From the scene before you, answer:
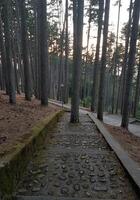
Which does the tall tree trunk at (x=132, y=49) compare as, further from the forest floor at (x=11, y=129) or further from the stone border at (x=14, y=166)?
the stone border at (x=14, y=166)

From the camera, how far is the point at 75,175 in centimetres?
615

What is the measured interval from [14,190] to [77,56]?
9320 millimetres


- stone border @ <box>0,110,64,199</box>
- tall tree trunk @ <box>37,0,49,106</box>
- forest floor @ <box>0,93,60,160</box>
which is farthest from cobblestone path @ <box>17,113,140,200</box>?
tall tree trunk @ <box>37,0,49,106</box>

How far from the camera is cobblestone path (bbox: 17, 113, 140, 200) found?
5.21 m

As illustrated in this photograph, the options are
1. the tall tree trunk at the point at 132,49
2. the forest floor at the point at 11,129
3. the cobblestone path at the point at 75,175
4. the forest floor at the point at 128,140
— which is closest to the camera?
the cobblestone path at the point at 75,175

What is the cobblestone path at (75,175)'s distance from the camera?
521 cm

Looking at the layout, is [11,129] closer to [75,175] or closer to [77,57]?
[75,175]

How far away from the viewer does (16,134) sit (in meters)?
7.95

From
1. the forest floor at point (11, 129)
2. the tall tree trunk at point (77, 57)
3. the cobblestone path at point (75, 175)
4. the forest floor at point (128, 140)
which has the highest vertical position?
the tall tree trunk at point (77, 57)

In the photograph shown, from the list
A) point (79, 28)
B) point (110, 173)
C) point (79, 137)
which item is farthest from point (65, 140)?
point (79, 28)

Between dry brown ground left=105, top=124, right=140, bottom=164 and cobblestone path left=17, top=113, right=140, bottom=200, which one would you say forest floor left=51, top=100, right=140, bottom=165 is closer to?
dry brown ground left=105, top=124, right=140, bottom=164

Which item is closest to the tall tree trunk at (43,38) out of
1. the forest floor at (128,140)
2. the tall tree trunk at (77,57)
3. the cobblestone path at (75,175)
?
the tall tree trunk at (77,57)

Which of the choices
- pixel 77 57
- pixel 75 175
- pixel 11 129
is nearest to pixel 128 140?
pixel 77 57

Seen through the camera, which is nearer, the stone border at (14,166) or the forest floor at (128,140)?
the stone border at (14,166)
